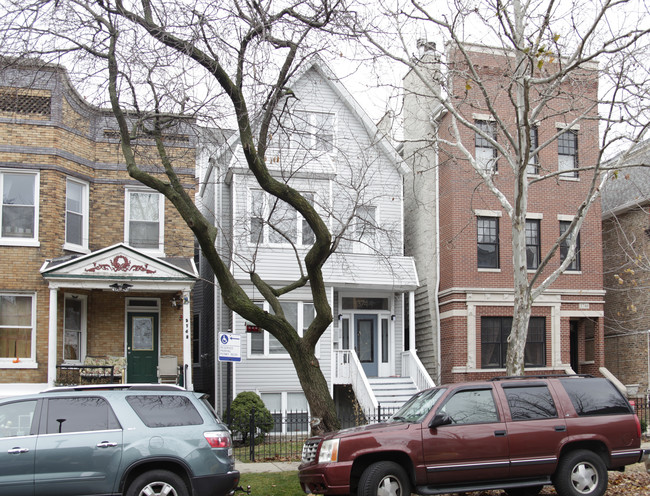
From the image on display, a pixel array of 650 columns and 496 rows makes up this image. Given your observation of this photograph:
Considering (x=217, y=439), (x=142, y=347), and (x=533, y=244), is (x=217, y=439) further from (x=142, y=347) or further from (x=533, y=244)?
(x=533, y=244)

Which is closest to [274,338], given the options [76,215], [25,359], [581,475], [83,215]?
[83,215]

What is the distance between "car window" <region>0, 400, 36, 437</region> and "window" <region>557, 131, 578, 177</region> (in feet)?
64.4

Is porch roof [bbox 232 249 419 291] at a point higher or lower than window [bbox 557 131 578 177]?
lower

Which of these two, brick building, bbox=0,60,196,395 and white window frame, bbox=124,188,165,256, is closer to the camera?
brick building, bbox=0,60,196,395

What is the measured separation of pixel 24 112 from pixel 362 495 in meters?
14.6

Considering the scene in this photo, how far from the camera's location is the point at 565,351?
23844mm

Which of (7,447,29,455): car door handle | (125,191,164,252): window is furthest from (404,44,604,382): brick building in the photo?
(7,447,29,455): car door handle

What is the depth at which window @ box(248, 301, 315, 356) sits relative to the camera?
21.9 m

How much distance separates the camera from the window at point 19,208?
19359mm

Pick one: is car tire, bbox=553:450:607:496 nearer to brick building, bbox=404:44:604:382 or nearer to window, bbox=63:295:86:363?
brick building, bbox=404:44:604:382

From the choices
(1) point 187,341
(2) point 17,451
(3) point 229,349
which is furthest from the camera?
(1) point 187,341

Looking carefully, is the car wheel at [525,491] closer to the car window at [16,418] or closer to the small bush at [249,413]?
the car window at [16,418]

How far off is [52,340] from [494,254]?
13.3 meters

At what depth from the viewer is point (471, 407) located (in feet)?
34.9
